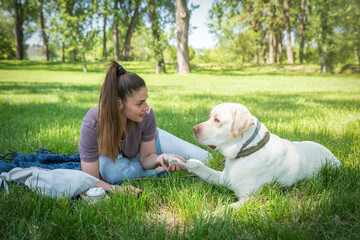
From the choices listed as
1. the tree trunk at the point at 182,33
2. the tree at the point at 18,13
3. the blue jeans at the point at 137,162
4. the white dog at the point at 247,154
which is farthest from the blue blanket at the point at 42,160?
the tree at the point at 18,13

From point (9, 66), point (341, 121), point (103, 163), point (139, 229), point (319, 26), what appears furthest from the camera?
point (9, 66)

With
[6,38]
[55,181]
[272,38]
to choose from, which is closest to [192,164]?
[55,181]

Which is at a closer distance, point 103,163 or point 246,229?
point 246,229

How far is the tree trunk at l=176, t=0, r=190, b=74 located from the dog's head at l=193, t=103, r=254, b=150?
18.2 meters

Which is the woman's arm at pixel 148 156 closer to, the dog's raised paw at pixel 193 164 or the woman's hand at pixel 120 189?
the dog's raised paw at pixel 193 164

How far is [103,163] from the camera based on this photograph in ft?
10.5

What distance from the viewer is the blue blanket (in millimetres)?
3361

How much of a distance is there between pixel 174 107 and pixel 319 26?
71.1 feet

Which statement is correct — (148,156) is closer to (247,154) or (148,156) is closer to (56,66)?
(247,154)

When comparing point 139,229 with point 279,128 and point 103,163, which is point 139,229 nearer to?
point 103,163

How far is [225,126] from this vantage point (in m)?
2.66

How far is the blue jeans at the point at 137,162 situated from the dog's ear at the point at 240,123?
1270 millimetres

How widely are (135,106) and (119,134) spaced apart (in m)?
0.39

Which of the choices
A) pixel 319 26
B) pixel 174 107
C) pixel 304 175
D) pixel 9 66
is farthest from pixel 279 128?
pixel 9 66
